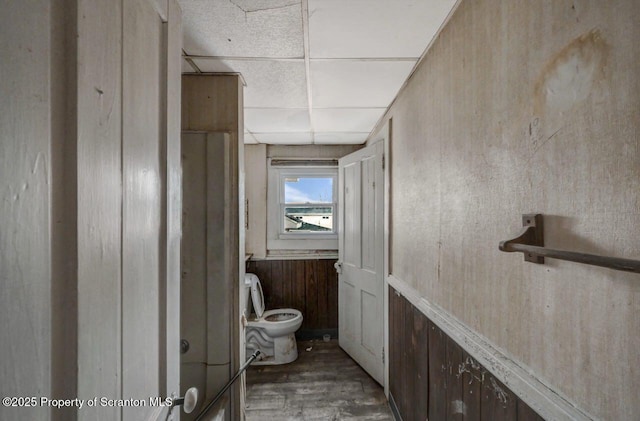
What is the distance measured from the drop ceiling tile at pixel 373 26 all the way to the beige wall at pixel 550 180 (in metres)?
0.11

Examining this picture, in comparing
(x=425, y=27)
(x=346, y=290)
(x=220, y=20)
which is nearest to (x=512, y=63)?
(x=425, y=27)

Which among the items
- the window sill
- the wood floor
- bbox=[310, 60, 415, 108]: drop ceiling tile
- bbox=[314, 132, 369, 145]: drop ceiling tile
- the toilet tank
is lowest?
the wood floor

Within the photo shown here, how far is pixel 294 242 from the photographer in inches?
143

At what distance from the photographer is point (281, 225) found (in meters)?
3.64

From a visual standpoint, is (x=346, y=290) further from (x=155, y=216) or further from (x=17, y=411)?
(x=17, y=411)

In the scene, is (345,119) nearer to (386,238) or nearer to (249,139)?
(386,238)

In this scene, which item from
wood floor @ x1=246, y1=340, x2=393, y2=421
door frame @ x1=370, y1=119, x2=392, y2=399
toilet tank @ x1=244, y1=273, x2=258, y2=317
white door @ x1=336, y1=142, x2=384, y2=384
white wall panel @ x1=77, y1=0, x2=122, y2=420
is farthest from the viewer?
toilet tank @ x1=244, y1=273, x2=258, y2=317

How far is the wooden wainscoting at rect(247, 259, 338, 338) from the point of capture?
3537 mm

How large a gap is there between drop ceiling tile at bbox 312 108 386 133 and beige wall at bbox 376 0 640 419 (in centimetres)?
111

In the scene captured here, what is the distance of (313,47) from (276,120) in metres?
1.27

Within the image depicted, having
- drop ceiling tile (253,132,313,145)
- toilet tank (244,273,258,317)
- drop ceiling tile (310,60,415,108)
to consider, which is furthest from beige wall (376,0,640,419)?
toilet tank (244,273,258,317)

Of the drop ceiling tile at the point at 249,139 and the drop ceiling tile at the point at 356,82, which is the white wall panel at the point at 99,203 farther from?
the drop ceiling tile at the point at 249,139

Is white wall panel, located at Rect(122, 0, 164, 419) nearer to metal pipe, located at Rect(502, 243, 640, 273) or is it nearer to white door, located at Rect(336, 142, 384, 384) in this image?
metal pipe, located at Rect(502, 243, 640, 273)

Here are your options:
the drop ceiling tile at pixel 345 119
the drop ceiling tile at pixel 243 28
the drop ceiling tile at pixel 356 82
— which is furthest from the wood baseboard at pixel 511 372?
the drop ceiling tile at pixel 345 119
